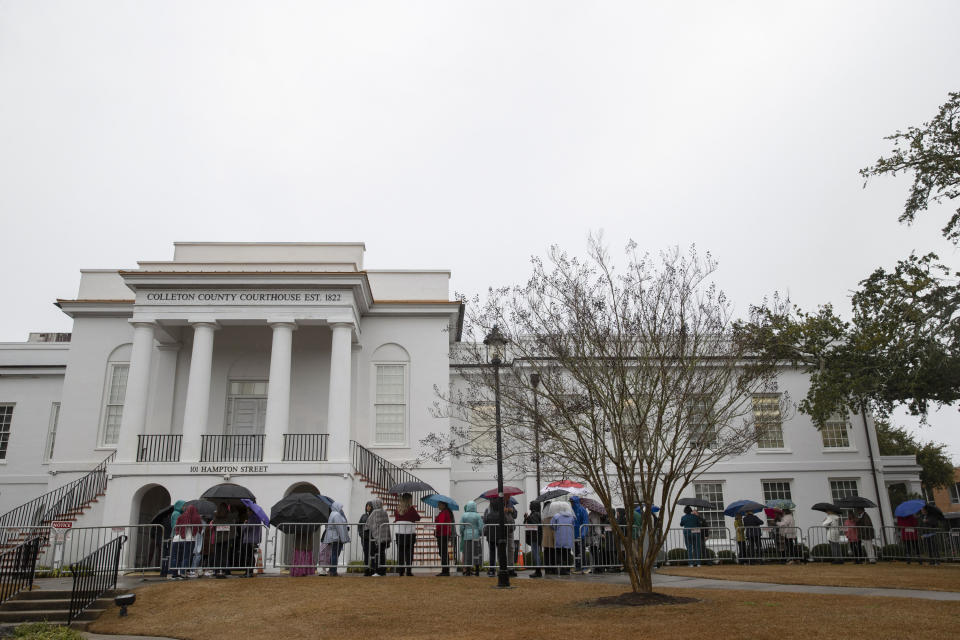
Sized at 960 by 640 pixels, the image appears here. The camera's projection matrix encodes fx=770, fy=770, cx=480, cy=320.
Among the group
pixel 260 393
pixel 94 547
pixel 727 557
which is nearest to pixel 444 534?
pixel 727 557

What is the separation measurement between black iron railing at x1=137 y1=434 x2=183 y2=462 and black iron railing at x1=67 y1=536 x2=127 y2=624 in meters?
10.0

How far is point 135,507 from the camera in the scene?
75.6 ft

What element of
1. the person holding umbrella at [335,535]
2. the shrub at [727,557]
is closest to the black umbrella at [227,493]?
the person holding umbrella at [335,535]

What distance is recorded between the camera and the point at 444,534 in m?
16.9

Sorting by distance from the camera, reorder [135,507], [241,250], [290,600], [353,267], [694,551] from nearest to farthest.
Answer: [290,600], [694,551], [135,507], [353,267], [241,250]

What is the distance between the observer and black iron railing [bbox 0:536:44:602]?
13.2 m

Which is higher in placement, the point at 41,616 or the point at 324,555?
the point at 324,555

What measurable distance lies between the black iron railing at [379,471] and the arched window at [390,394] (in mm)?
1033

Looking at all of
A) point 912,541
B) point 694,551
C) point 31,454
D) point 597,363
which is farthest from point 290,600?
point 31,454

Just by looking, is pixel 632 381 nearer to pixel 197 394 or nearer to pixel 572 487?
pixel 572 487

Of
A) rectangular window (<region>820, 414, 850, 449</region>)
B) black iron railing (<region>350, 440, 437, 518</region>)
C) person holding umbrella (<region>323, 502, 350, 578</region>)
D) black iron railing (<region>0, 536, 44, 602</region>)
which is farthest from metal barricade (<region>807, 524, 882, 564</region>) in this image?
black iron railing (<region>0, 536, 44, 602</region>)

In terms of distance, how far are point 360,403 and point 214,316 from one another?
223 inches

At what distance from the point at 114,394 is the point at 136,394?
392cm

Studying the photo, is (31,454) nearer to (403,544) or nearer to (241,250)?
(241,250)
